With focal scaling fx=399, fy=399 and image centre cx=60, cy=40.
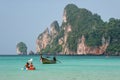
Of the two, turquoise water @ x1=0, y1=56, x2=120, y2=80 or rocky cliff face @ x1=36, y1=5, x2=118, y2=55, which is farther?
rocky cliff face @ x1=36, y1=5, x2=118, y2=55

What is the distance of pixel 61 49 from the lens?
623 feet

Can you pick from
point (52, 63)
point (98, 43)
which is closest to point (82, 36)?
point (98, 43)

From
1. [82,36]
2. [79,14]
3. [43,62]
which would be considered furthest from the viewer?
[79,14]

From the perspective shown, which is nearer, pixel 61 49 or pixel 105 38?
pixel 105 38

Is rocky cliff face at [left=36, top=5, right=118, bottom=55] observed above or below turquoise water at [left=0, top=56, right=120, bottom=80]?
above

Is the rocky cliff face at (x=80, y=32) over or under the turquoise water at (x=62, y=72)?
over

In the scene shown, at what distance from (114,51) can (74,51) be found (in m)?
23.4

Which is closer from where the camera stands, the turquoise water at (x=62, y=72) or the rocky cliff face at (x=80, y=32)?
the turquoise water at (x=62, y=72)

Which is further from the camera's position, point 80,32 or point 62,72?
point 80,32

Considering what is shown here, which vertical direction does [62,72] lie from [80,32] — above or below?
below

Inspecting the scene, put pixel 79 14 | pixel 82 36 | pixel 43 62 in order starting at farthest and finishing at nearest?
pixel 79 14, pixel 82 36, pixel 43 62

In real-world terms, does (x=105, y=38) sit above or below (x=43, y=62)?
above

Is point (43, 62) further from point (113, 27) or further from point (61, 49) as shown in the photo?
point (61, 49)

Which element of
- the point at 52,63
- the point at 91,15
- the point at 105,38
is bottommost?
the point at 52,63
